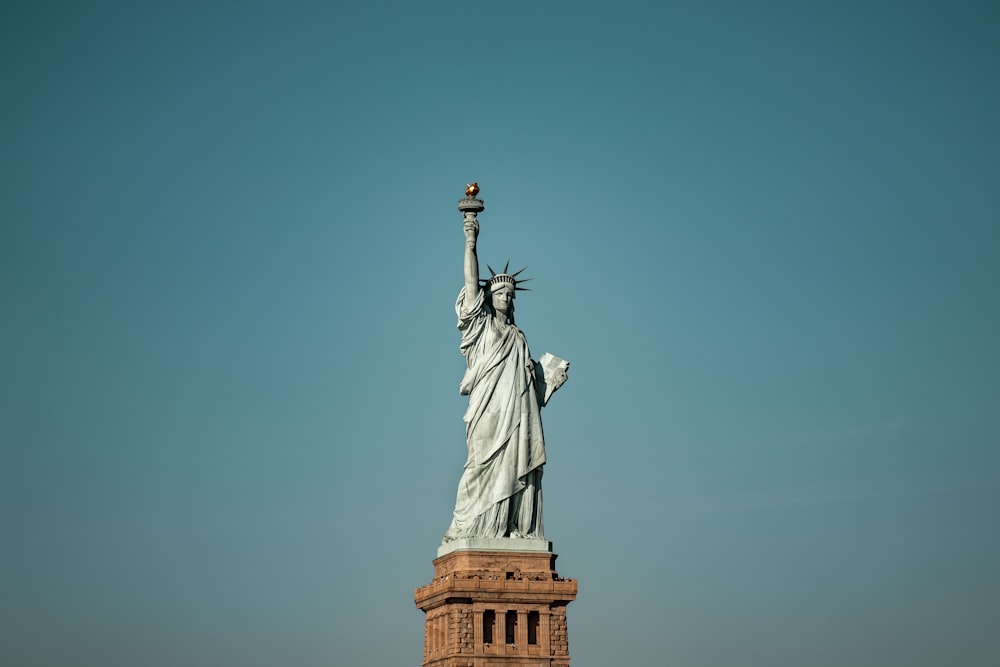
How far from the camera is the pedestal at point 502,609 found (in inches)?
2074

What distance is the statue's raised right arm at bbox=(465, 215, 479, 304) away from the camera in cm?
5575

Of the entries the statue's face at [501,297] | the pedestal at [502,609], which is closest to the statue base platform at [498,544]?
the pedestal at [502,609]

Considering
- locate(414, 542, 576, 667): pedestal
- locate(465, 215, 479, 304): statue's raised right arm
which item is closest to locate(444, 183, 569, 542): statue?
locate(465, 215, 479, 304): statue's raised right arm

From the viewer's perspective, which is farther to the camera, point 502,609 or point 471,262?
point 471,262

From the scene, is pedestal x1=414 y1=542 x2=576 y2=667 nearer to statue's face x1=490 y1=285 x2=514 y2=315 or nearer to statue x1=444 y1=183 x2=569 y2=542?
statue x1=444 y1=183 x2=569 y2=542

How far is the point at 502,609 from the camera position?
53031mm

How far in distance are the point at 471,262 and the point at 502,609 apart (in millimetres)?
11512

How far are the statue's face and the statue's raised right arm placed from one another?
81 centimetres

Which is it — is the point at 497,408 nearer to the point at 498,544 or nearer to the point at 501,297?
the point at 501,297

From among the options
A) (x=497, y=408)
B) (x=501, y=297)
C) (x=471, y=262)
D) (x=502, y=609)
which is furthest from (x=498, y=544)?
(x=471, y=262)

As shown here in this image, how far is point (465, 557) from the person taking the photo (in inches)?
2100

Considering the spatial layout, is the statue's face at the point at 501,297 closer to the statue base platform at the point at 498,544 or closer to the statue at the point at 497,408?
the statue at the point at 497,408

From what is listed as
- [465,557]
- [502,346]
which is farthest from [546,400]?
[465,557]

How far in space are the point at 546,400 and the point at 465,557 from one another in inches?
257
